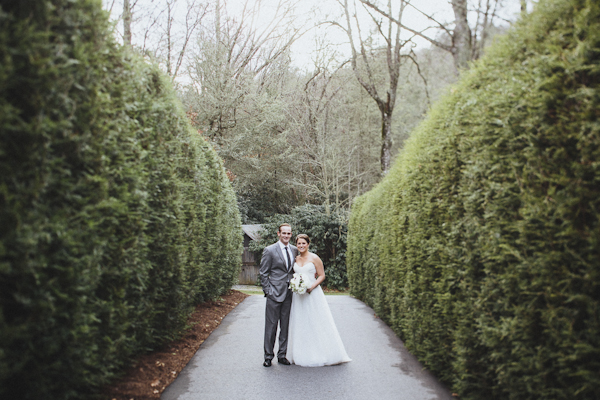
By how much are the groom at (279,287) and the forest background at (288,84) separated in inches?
387

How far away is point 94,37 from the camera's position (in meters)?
3.41

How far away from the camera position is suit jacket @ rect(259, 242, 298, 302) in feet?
21.4

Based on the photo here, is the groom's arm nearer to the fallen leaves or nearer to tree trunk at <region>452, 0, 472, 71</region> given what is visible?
the fallen leaves

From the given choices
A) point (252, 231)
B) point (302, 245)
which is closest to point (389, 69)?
point (252, 231)

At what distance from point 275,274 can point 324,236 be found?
56.7 ft

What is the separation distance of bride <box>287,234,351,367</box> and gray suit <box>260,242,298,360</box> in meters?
0.15

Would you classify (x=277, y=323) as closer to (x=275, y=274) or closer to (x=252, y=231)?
(x=275, y=274)

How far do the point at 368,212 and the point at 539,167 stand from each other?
29.4 feet

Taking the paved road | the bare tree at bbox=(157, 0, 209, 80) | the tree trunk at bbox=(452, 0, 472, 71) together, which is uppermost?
the bare tree at bbox=(157, 0, 209, 80)

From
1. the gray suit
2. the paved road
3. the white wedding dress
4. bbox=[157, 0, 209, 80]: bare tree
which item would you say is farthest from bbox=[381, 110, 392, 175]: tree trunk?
the gray suit

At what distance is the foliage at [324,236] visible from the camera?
23.7 meters

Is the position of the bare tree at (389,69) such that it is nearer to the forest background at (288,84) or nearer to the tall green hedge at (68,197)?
the forest background at (288,84)

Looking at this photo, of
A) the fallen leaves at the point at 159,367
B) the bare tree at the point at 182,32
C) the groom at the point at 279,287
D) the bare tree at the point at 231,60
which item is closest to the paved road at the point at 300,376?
the fallen leaves at the point at 159,367

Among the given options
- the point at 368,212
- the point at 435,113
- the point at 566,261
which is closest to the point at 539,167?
the point at 566,261
